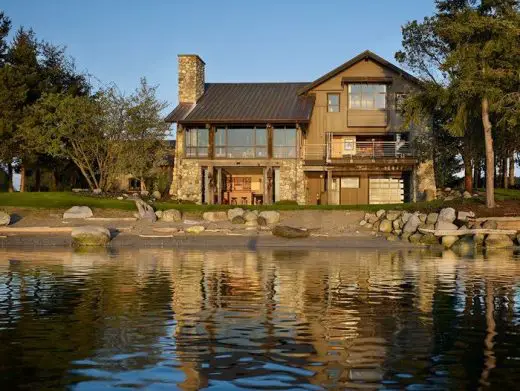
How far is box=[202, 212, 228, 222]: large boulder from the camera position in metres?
39.3

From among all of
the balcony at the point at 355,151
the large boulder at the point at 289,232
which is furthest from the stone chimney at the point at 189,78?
the large boulder at the point at 289,232

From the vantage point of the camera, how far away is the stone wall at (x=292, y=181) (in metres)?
48.3

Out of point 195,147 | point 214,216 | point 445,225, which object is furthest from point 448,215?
point 195,147

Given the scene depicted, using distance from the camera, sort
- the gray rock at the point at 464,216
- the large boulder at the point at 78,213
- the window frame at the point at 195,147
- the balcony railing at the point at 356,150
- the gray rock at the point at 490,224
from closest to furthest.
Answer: the gray rock at the point at 490,224 → the gray rock at the point at 464,216 → the large boulder at the point at 78,213 → the balcony railing at the point at 356,150 → the window frame at the point at 195,147

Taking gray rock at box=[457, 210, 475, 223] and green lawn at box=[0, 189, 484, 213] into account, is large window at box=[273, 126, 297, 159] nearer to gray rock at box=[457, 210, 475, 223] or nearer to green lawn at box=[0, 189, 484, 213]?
green lawn at box=[0, 189, 484, 213]

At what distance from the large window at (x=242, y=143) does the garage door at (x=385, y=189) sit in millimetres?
8415

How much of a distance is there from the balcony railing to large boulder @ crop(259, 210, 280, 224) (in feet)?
33.4

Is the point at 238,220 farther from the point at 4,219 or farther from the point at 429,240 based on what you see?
the point at 4,219

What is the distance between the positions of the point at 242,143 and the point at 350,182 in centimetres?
847

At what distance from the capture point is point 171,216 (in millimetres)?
38938

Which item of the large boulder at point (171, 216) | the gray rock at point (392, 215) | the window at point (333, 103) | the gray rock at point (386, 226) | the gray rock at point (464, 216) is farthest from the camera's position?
the window at point (333, 103)

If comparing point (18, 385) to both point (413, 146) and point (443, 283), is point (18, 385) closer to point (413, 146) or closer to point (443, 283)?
point (443, 283)

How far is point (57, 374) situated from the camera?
8523 millimetres

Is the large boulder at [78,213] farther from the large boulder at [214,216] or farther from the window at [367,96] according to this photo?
the window at [367,96]
